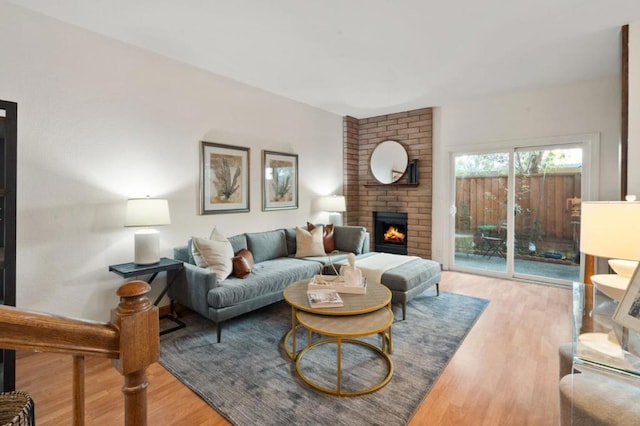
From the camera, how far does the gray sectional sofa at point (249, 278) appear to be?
271 cm

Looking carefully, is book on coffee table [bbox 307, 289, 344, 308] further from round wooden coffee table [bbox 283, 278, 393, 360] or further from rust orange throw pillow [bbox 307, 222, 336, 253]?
rust orange throw pillow [bbox 307, 222, 336, 253]

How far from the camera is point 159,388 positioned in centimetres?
207

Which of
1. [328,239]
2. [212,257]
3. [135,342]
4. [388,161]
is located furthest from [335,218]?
[135,342]

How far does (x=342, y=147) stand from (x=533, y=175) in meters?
2.94

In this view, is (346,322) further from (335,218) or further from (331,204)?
(335,218)

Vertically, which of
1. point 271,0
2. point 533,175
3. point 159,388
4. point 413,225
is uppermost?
point 271,0

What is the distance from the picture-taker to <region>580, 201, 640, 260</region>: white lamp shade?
1557mm

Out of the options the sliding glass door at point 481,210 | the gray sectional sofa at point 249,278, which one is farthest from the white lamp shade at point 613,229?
the sliding glass door at point 481,210

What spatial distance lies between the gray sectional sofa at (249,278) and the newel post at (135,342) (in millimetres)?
1941

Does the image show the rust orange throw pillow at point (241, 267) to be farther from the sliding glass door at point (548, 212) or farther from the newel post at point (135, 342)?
the sliding glass door at point (548, 212)

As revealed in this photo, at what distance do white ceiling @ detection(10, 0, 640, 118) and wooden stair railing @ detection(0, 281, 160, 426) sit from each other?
2374mm

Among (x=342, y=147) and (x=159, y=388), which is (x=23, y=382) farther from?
(x=342, y=147)

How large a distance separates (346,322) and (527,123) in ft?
13.0

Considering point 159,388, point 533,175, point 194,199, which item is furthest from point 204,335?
point 533,175
